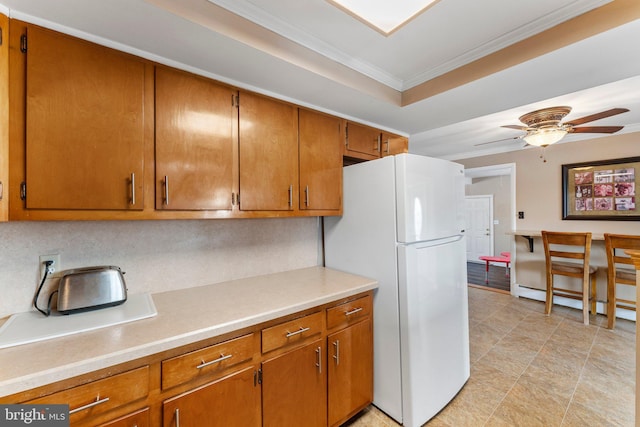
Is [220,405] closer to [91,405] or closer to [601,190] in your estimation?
[91,405]

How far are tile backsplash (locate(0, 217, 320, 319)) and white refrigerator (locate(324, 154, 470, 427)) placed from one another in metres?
0.57

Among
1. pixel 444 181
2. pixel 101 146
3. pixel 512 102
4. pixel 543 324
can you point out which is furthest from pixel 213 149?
pixel 543 324

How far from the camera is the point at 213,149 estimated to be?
4.78 ft

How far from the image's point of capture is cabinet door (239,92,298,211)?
5.19 ft

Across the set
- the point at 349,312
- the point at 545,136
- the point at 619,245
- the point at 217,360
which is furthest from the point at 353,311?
the point at 619,245

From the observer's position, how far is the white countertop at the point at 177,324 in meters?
0.84

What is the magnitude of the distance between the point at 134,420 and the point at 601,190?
499cm

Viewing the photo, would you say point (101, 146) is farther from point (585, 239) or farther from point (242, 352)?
point (585, 239)

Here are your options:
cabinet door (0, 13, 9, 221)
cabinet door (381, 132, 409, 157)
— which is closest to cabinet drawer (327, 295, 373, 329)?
cabinet door (381, 132, 409, 157)

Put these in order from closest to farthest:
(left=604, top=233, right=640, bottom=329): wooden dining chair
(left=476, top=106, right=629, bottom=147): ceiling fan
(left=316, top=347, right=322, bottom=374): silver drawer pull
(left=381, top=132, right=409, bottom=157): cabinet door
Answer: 1. (left=316, top=347, right=322, bottom=374): silver drawer pull
2. (left=381, top=132, right=409, bottom=157): cabinet door
3. (left=476, top=106, right=629, bottom=147): ceiling fan
4. (left=604, top=233, right=640, bottom=329): wooden dining chair

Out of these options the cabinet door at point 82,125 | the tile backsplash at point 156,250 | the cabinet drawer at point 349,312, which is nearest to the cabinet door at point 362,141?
the tile backsplash at point 156,250

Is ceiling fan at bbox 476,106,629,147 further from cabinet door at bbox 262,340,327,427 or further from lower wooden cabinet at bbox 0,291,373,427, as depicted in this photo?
cabinet door at bbox 262,340,327,427

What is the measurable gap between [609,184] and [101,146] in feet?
16.6

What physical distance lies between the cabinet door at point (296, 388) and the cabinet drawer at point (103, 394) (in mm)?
508
